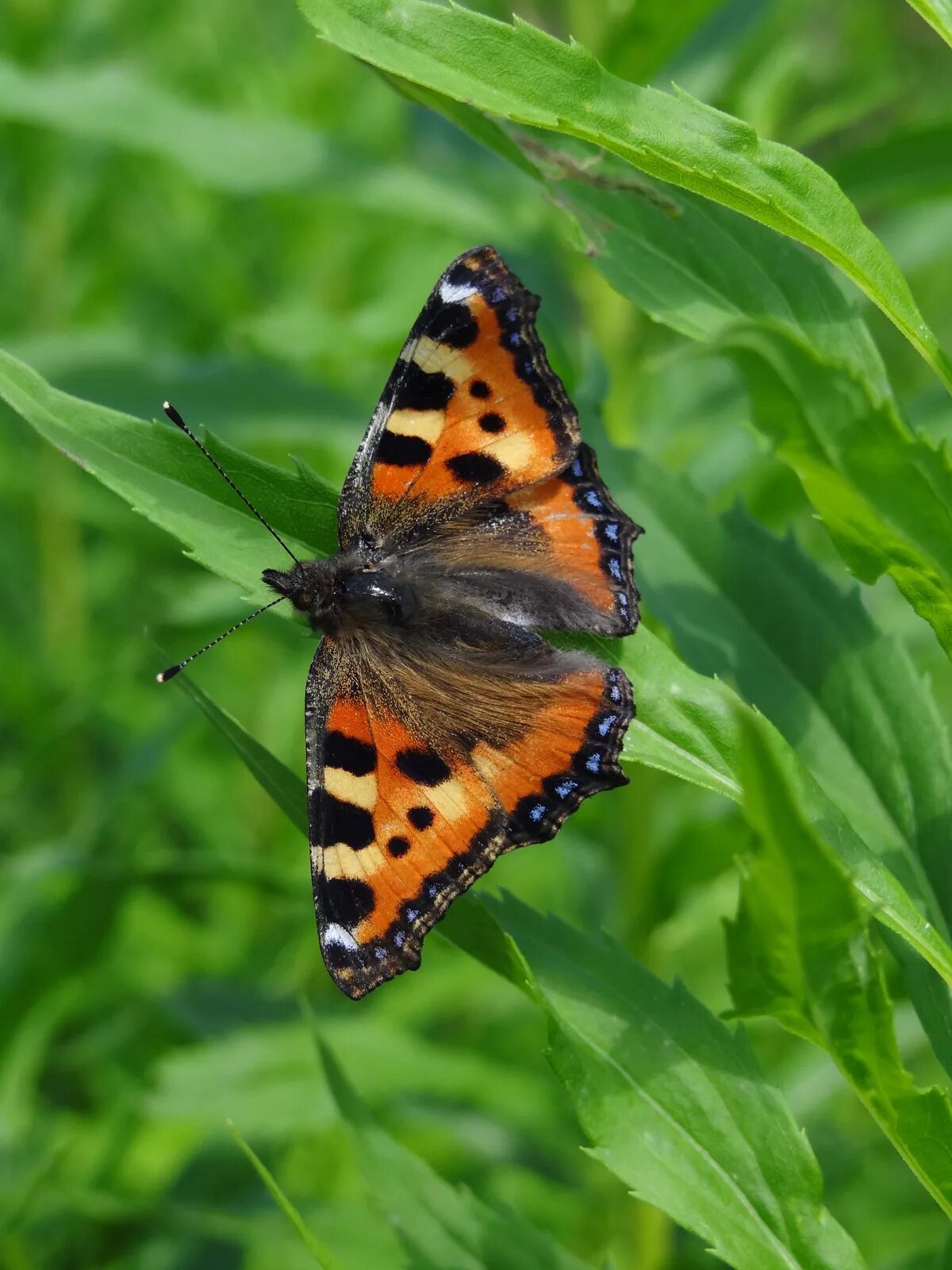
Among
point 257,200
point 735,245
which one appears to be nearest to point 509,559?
point 735,245

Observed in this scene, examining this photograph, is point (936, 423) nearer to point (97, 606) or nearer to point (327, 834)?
point (327, 834)

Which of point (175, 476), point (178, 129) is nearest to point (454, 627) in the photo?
point (175, 476)

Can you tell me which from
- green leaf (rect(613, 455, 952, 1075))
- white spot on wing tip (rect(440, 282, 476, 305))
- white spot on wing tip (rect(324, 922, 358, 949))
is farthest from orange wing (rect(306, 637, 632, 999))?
white spot on wing tip (rect(440, 282, 476, 305))

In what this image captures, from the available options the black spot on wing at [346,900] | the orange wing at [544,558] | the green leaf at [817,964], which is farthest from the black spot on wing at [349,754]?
the green leaf at [817,964]

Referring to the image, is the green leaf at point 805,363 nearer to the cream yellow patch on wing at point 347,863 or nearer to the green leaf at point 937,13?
the green leaf at point 937,13

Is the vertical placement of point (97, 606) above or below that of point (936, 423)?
below
